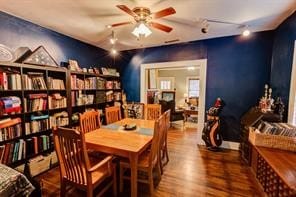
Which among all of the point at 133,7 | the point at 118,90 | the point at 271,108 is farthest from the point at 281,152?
the point at 118,90

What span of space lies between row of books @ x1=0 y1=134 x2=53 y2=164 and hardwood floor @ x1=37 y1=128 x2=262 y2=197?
1.34ft

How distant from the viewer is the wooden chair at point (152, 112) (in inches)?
131

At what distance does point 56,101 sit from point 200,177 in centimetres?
270

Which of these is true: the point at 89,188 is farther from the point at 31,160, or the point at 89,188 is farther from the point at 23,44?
the point at 23,44

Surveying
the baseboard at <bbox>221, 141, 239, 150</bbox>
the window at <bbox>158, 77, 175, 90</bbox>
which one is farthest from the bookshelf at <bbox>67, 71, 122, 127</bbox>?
the window at <bbox>158, 77, 175, 90</bbox>

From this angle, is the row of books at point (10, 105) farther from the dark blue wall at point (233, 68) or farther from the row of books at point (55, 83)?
the dark blue wall at point (233, 68)

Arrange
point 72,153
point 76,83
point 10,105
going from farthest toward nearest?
point 76,83 → point 10,105 → point 72,153

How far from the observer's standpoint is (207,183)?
7.19ft

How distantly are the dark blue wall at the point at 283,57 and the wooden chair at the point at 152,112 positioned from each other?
2.13 m

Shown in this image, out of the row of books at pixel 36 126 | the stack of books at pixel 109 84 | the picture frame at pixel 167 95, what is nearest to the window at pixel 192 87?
the picture frame at pixel 167 95

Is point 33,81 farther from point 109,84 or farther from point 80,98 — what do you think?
point 109,84

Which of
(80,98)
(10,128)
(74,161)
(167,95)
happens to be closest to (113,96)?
(80,98)

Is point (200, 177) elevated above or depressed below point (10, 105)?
below

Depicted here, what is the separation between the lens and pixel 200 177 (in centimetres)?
234
